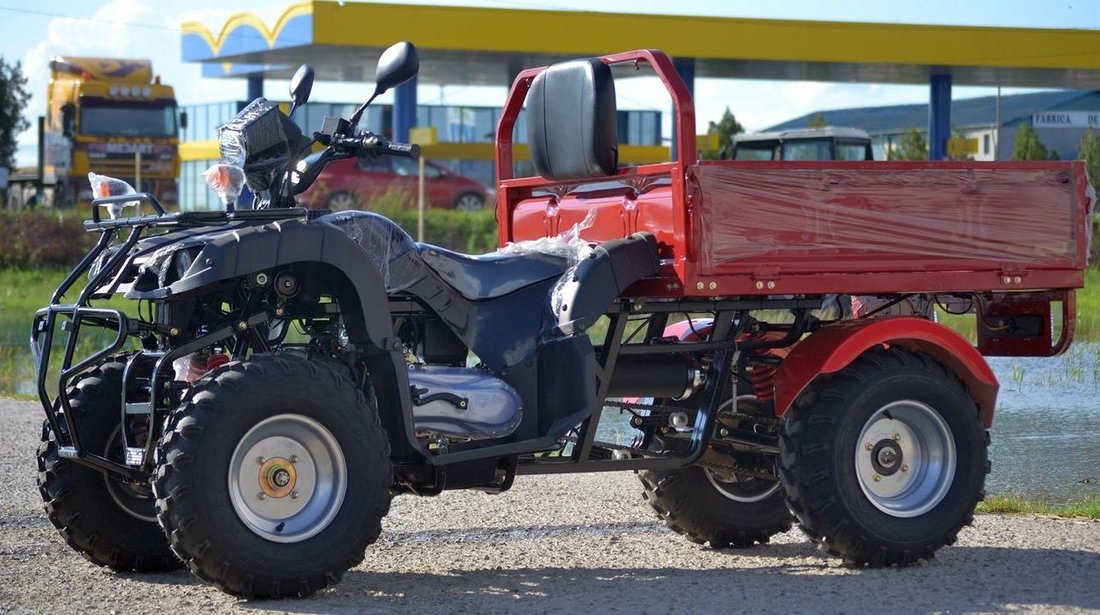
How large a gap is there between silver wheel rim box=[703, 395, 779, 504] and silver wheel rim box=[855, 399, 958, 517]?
0.63 m

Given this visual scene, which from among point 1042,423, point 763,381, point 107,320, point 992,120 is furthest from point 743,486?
point 992,120

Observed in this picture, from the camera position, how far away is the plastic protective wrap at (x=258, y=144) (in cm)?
655

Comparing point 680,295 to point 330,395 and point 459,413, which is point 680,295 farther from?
point 330,395

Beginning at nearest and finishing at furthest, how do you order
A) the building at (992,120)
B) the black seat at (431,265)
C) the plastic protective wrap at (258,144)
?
1. the plastic protective wrap at (258,144)
2. the black seat at (431,265)
3. the building at (992,120)

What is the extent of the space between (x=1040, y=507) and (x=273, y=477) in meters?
4.41

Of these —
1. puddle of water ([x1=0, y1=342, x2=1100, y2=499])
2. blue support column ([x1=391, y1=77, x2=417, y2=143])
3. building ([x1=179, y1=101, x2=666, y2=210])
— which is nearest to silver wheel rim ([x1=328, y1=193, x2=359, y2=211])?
blue support column ([x1=391, y1=77, x2=417, y2=143])

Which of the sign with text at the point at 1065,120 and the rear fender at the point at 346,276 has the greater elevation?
the sign with text at the point at 1065,120

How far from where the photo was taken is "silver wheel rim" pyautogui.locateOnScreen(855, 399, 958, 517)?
24.3 feet

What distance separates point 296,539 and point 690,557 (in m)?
2.09

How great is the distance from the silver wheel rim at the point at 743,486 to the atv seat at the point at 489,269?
50.1 inches

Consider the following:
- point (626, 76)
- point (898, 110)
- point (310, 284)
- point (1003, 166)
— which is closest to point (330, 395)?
point (310, 284)

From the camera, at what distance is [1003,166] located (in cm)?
755

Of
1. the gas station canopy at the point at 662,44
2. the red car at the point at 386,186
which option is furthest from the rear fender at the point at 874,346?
the gas station canopy at the point at 662,44

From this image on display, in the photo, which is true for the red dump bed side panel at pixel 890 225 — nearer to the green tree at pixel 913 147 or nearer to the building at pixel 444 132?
the building at pixel 444 132
